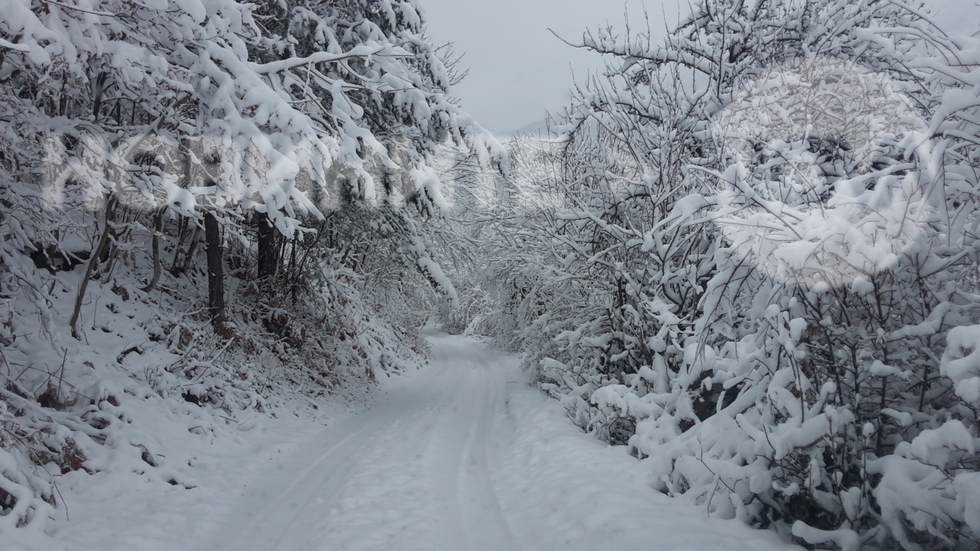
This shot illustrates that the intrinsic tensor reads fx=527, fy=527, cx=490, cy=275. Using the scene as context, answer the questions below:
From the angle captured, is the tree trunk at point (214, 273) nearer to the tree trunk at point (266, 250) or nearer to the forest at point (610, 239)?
the forest at point (610, 239)

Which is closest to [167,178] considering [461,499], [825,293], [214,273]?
[214,273]

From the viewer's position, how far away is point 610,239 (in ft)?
32.9

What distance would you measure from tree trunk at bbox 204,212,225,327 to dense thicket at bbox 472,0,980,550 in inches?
261

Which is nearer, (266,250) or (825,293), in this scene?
(825,293)

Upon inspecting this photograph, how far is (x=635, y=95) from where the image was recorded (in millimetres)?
9367

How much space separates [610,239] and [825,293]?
6.31m

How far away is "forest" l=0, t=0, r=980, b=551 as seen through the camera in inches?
132

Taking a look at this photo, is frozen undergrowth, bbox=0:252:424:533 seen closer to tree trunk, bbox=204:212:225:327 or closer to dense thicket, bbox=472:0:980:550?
tree trunk, bbox=204:212:225:327

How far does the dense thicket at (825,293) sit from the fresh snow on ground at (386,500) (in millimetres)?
577

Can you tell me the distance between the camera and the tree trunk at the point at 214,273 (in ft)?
32.1

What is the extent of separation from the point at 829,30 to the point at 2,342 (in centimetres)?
1121

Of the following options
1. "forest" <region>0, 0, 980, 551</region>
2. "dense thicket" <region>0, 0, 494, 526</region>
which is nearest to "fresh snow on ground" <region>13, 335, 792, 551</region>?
"forest" <region>0, 0, 980, 551</region>

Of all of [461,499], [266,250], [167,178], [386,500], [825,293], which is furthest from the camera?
[266,250]

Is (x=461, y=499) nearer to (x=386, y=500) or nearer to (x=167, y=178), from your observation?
(x=386, y=500)
